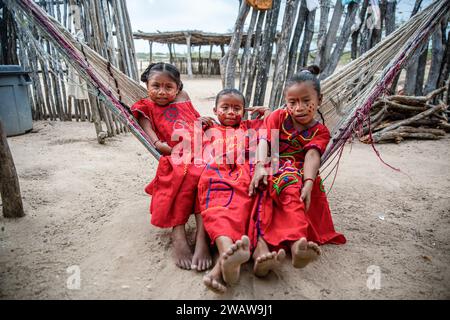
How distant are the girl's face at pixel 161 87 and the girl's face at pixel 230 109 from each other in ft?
1.02

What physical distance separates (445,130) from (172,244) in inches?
161

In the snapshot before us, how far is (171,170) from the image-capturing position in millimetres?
1469

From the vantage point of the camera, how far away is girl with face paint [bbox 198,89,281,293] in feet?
3.38

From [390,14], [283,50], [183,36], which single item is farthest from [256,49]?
[183,36]

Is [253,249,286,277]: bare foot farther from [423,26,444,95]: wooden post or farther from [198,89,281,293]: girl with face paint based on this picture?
[423,26,444,95]: wooden post

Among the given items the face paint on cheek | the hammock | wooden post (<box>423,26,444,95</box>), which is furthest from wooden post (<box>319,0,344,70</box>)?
wooden post (<box>423,26,444,95</box>)

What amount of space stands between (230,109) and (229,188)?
0.55 metres

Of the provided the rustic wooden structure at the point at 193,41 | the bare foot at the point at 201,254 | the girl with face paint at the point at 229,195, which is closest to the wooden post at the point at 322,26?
the girl with face paint at the point at 229,195

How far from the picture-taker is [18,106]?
141 inches

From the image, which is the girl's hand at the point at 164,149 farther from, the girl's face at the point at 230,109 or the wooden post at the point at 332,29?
the wooden post at the point at 332,29

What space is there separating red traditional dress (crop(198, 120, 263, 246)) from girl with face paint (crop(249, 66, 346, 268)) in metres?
0.06

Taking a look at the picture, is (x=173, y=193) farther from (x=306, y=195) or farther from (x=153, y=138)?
(x=306, y=195)

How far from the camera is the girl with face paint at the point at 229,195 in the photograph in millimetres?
1029
